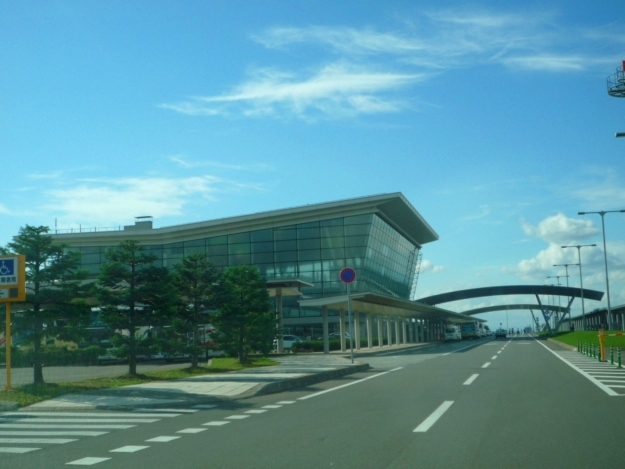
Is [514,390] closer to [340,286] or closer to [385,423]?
Result: [385,423]

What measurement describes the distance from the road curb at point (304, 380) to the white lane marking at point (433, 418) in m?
5.30

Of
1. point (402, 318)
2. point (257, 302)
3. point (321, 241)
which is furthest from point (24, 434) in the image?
point (402, 318)

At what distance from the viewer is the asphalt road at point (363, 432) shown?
8398 millimetres

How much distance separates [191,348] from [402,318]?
5431 centimetres

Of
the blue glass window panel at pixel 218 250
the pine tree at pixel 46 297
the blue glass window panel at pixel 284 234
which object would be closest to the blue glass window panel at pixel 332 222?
the blue glass window panel at pixel 284 234

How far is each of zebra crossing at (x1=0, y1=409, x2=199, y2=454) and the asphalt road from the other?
0.13 feet

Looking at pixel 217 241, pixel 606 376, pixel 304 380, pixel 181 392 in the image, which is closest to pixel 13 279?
pixel 181 392

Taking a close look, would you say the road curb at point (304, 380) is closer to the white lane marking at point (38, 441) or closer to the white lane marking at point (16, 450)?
the white lane marking at point (38, 441)

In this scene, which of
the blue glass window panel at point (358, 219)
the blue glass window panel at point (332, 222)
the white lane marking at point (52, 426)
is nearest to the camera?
the white lane marking at point (52, 426)

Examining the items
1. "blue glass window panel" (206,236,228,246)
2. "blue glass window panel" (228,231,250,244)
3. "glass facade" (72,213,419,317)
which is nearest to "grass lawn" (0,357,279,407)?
"glass facade" (72,213,419,317)

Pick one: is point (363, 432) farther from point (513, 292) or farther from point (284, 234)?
point (513, 292)

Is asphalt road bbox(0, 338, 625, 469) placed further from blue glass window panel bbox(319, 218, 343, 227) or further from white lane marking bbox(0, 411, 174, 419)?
blue glass window panel bbox(319, 218, 343, 227)

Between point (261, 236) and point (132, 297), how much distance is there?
4298cm

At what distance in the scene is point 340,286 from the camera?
6456cm
